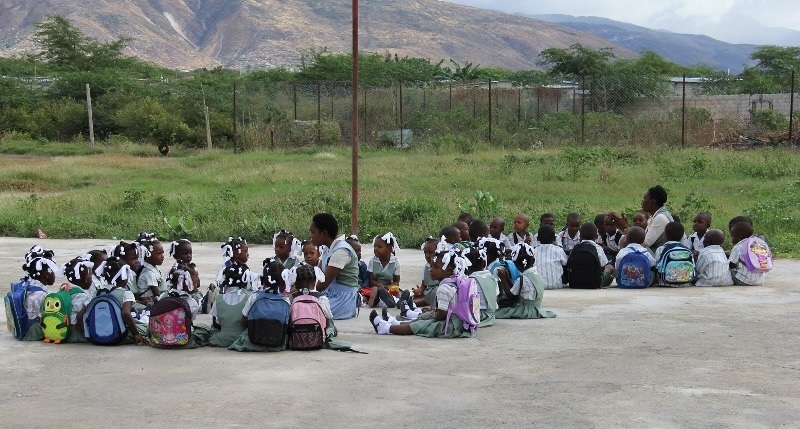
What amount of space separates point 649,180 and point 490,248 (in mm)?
12267

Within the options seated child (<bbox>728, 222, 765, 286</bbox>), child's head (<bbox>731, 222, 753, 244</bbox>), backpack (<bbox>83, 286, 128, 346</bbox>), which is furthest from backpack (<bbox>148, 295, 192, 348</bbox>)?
child's head (<bbox>731, 222, 753, 244</bbox>)

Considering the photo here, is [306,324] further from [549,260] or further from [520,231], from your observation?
[520,231]

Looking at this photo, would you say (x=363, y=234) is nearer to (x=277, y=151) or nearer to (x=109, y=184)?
(x=109, y=184)

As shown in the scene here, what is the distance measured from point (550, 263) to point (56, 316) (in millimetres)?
5561

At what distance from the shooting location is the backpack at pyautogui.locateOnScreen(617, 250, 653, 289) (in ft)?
40.0

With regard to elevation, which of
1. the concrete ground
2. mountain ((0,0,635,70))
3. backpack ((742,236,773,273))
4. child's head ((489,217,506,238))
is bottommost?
the concrete ground

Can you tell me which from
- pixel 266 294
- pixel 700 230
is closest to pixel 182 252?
pixel 266 294

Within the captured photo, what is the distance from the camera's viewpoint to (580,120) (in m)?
31.4

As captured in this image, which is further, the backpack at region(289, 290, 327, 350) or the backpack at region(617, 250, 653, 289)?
the backpack at region(617, 250, 653, 289)

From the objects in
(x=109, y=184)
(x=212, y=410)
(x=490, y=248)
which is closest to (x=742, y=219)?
(x=490, y=248)

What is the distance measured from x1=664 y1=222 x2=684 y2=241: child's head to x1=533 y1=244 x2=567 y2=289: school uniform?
47.9 inches

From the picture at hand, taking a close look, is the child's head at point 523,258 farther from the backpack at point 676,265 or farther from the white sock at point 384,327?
the backpack at point 676,265

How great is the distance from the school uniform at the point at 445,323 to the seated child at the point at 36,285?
3326 millimetres

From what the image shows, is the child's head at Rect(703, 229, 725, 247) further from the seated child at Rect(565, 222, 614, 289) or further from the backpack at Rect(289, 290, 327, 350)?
the backpack at Rect(289, 290, 327, 350)
